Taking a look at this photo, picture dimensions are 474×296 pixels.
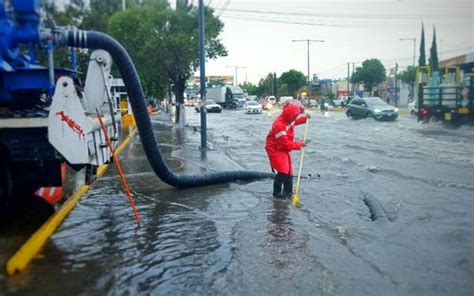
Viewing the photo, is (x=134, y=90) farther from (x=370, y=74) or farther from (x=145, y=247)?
(x=370, y=74)

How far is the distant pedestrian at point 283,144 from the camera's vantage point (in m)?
8.14

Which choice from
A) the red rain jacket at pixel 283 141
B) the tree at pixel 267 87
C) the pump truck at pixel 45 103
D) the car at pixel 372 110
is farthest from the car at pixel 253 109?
the tree at pixel 267 87

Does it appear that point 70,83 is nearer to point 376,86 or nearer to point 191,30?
point 191,30

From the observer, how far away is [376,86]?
265 feet

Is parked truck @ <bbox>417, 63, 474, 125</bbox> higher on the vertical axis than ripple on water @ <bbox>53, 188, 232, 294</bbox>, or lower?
higher

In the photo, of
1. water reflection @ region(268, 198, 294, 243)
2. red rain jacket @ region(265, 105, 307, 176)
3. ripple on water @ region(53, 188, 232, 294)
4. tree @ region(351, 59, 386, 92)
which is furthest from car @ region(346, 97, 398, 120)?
tree @ region(351, 59, 386, 92)

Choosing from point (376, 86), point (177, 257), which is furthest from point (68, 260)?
point (376, 86)

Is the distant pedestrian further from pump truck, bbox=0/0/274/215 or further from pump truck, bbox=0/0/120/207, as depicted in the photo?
pump truck, bbox=0/0/120/207

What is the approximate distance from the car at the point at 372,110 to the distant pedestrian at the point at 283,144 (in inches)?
1002

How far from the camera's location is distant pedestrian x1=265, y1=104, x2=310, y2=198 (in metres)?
8.14

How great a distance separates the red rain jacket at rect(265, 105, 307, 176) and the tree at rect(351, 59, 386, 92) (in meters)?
71.8

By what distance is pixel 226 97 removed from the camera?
7150 cm

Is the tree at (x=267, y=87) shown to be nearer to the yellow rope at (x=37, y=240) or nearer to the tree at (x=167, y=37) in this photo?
the tree at (x=167, y=37)

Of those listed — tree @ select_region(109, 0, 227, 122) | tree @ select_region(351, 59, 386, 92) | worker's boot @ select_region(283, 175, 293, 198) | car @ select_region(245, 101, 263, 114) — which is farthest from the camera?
tree @ select_region(351, 59, 386, 92)
